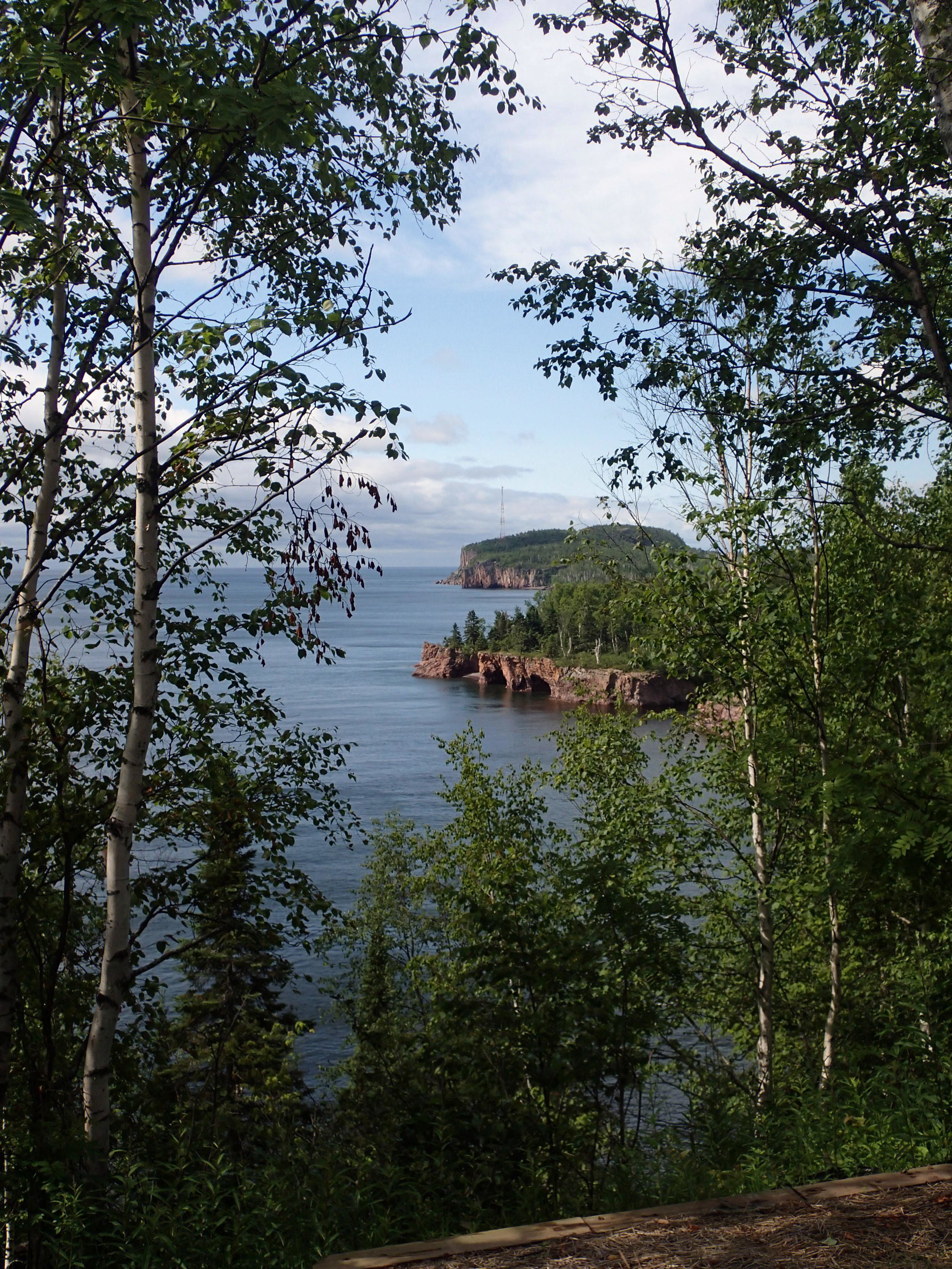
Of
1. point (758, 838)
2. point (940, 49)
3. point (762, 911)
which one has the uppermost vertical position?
point (940, 49)

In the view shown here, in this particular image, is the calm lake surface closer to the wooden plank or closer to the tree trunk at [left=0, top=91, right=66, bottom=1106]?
the tree trunk at [left=0, top=91, right=66, bottom=1106]

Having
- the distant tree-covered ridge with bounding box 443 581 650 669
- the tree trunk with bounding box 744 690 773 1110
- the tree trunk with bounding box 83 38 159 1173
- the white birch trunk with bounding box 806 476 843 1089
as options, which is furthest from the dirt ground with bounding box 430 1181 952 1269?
the distant tree-covered ridge with bounding box 443 581 650 669

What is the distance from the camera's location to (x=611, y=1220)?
343 centimetres

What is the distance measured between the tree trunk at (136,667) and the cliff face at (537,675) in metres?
58.1

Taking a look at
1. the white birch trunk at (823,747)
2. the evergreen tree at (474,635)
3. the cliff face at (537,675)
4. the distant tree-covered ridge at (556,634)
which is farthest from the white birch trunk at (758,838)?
the evergreen tree at (474,635)

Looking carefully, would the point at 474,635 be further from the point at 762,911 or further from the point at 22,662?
the point at 22,662

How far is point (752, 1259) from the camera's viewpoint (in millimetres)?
3066

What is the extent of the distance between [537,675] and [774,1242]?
7476cm

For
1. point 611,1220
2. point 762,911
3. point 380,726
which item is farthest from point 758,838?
point 380,726

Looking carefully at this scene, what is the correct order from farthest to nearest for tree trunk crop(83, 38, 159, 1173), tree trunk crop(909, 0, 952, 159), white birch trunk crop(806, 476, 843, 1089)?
1. white birch trunk crop(806, 476, 843, 1089)
2. tree trunk crop(909, 0, 952, 159)
3. tree trunk crop(83, 38, 159, 1173)

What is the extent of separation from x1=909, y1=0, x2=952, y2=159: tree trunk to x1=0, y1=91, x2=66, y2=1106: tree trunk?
429 centimetres

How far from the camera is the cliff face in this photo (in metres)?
64.9

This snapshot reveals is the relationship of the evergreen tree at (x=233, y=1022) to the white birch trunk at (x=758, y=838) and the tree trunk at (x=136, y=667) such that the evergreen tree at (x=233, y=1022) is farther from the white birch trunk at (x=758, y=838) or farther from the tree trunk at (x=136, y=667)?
the white birch trunk at (x=758, y=838)

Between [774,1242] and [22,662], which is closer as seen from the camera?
[774,1242]
